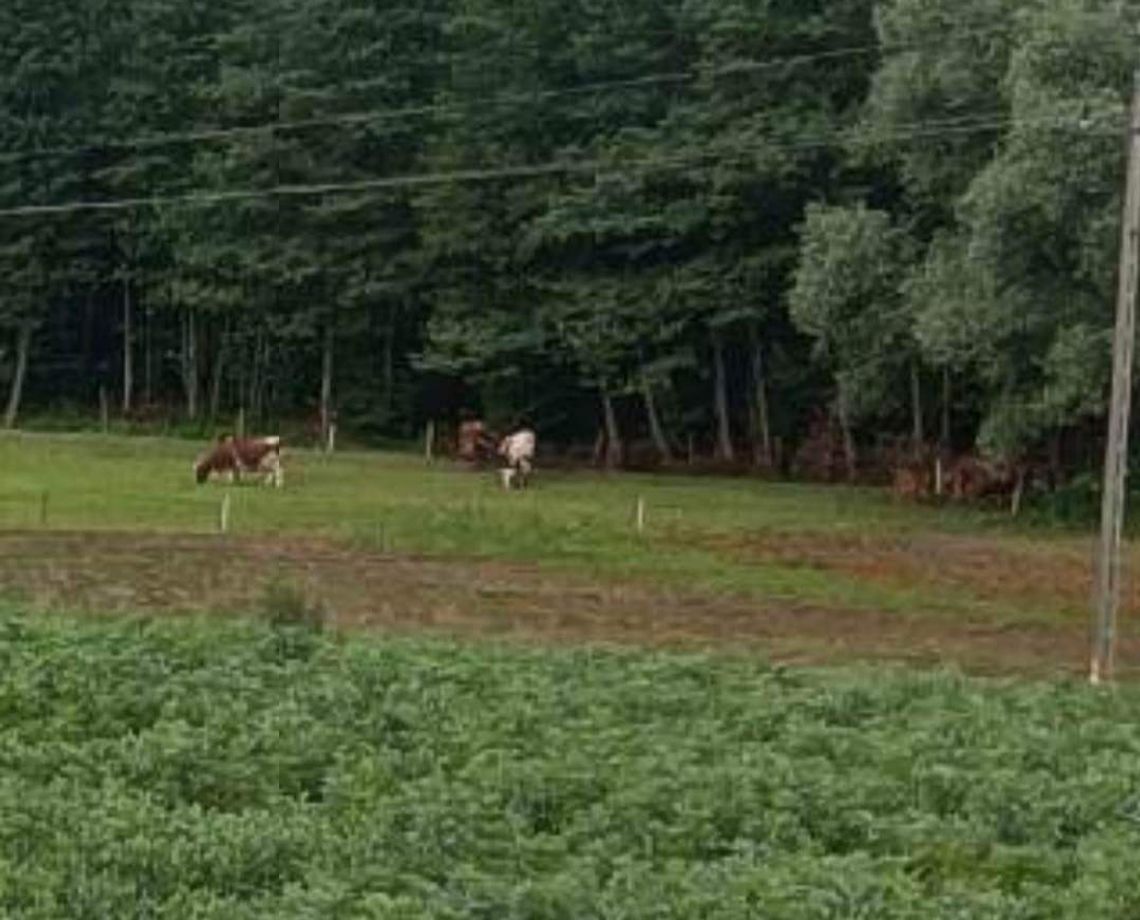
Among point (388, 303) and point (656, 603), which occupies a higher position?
point (388, 303)

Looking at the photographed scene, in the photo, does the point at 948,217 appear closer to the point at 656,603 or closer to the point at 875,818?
the point at 656,603

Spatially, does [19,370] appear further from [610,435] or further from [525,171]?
[610,435]

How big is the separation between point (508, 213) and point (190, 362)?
13.1 meters

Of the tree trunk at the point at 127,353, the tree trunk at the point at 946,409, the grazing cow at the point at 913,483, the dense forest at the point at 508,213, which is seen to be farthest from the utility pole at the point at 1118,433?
the tree trunk at the point at 127,353

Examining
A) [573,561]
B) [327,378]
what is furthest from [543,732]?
[327,378]

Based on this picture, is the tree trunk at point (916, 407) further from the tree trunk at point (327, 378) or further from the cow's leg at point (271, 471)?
the tree trunk at point (327, 378)

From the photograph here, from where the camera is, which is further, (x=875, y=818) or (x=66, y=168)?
(x=66, y=168)

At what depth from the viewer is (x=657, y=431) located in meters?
64.6

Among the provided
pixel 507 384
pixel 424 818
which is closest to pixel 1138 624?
pixel 424 818

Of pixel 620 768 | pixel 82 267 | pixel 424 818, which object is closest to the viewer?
pixel 424 818

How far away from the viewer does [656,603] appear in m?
32.9

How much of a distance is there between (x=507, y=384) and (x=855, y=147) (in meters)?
15.4

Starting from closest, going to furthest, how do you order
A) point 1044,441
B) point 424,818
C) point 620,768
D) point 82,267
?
point 424,818 < point 620,768 < point 1044,441 < point 82,267

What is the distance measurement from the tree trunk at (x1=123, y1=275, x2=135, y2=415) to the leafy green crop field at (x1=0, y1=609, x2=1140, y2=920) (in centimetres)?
5066
